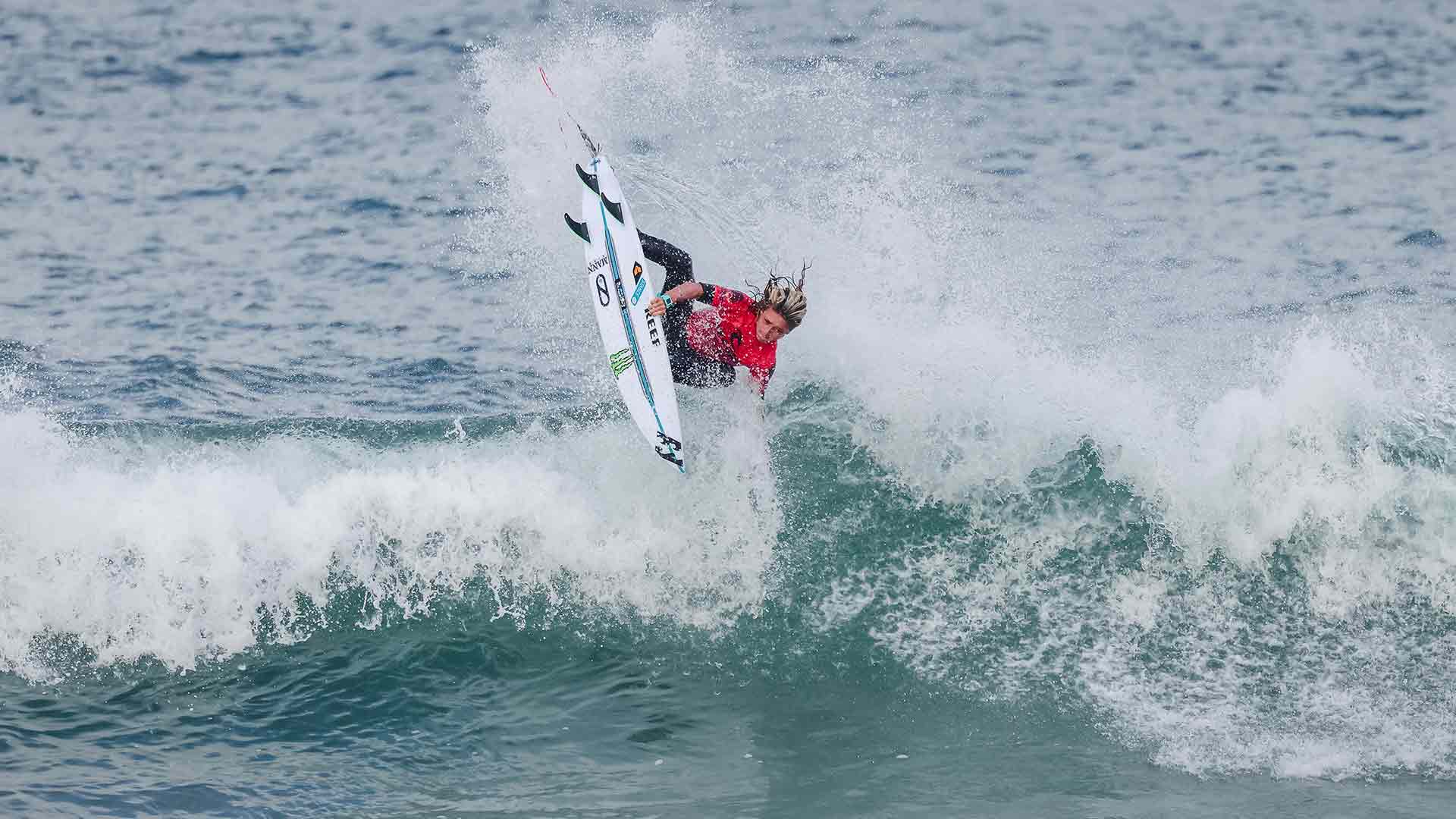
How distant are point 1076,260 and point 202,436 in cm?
929

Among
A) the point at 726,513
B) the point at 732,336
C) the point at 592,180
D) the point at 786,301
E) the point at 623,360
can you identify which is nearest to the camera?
the point at 786,301

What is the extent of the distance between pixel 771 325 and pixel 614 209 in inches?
60.1

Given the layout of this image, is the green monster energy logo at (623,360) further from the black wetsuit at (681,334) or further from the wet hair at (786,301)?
the wet hair at (786,301)

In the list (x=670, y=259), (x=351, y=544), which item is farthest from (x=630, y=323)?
(x=351, y=544)

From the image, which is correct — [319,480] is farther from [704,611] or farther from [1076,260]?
[1076,260]

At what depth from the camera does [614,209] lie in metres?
9.62

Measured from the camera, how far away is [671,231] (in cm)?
1174

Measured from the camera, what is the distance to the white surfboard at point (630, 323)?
948 cm

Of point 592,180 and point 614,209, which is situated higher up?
point 592,180

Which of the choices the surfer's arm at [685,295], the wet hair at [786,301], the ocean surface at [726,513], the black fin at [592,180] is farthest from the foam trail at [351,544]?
the black fin at [592,180]

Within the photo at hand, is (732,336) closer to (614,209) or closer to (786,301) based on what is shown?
(786,301)

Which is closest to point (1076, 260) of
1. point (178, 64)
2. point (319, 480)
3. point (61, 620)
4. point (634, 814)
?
point (319, 480)

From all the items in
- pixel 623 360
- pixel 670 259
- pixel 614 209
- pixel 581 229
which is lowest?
pixel 623 360

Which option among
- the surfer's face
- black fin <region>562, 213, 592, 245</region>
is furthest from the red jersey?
black fin <region>562, 213, 592, 245</region>
